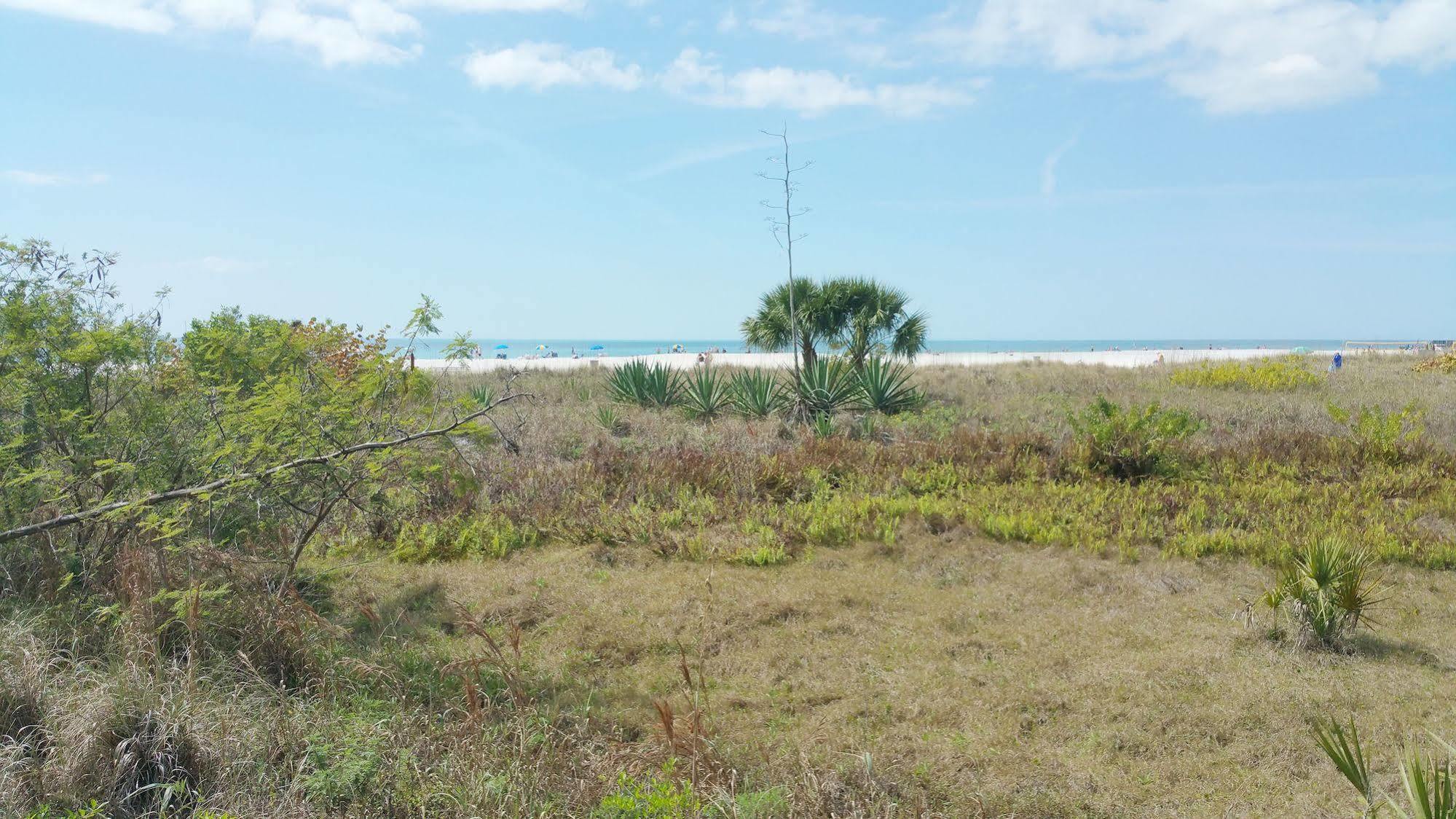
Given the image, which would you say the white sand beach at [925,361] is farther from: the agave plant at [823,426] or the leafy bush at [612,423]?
the agave plant at [823,426]

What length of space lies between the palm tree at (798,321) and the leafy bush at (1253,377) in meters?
7.42

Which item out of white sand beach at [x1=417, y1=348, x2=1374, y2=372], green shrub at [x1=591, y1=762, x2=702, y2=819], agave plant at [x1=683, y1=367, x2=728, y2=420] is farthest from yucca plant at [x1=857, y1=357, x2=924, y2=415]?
green shrub at [x1=591, y1=762, x2=702, y2=819]

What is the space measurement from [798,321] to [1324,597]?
14404mm

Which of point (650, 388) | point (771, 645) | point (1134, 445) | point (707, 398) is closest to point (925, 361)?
point (650, 388)

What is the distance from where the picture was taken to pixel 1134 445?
31.1ft

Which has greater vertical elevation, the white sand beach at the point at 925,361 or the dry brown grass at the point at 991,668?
the white sand beach at the point at 925,361

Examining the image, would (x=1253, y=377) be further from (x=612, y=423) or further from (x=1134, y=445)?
(x=612, y=423)

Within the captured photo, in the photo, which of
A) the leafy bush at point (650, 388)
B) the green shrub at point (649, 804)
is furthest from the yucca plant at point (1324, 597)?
the leafy bush at point (650, 388)

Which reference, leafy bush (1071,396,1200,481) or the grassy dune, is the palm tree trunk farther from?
leafy bush (1071,396,1200,481)

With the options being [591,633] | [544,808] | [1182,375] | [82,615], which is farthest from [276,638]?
[1182,375]

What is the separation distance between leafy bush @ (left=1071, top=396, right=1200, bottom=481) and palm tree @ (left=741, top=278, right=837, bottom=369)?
979 cm

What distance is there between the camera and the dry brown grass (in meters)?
4.01

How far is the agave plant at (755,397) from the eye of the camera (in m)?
13.5

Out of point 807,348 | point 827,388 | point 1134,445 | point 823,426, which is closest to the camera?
point 1134,445
